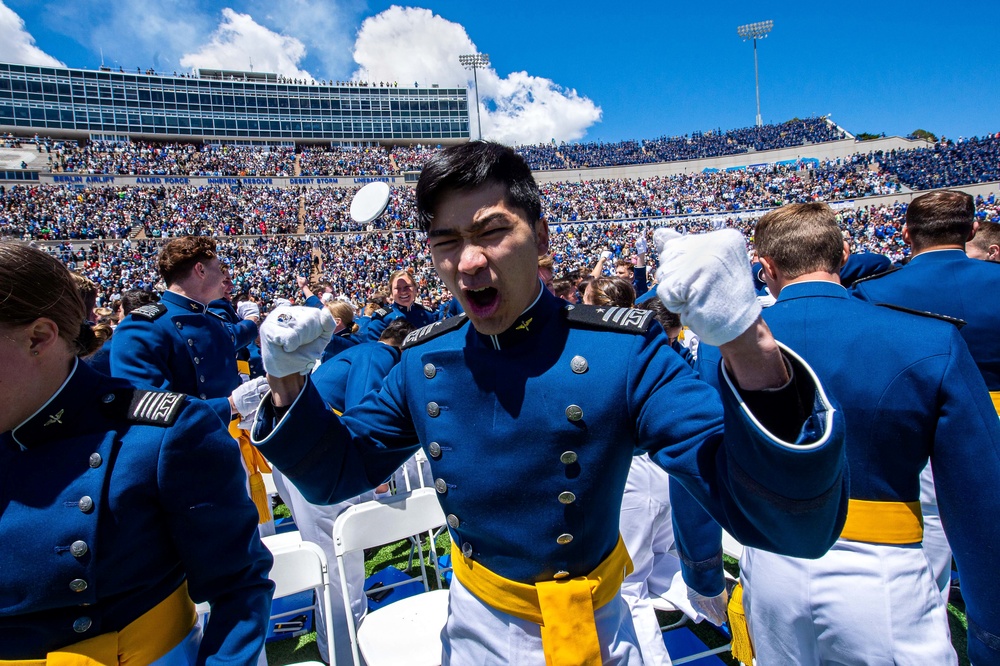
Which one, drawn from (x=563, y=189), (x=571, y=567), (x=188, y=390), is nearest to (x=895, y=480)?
(x=571, y=567)

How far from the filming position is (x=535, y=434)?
1.42 meters

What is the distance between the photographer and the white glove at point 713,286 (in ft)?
2.99

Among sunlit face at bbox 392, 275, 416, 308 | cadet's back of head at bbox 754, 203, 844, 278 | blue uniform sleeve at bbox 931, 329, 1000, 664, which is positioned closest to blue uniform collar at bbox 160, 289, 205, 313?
sunlit face at bbox 392, 275, 416, 308

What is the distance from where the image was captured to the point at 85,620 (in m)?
1.42

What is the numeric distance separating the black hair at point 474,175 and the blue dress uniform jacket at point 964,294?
250 cm

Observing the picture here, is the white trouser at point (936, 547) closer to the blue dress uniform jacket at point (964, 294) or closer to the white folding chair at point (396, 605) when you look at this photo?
the blue dress uniform jacket at point (964, 294)

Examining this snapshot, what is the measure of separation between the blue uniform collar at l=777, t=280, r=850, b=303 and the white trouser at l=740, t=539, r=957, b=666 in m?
0.85

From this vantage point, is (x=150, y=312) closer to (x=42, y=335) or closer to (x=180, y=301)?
(x=180, y=301)

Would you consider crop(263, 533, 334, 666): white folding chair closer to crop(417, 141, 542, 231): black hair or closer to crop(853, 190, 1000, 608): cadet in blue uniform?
crop(417, 141, 542, 231): black hair

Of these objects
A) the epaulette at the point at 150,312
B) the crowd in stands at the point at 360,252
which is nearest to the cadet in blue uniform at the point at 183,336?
the epaulette at the point at 150,312

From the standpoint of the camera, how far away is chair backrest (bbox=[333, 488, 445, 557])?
330 centimetres

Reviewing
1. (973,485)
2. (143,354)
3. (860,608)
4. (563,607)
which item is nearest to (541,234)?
(563,607)

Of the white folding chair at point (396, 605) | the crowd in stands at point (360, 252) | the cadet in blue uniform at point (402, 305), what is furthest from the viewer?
the crowd in stands at point (360, 252)

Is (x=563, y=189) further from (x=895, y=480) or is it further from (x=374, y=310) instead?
(x=895, y=480)
